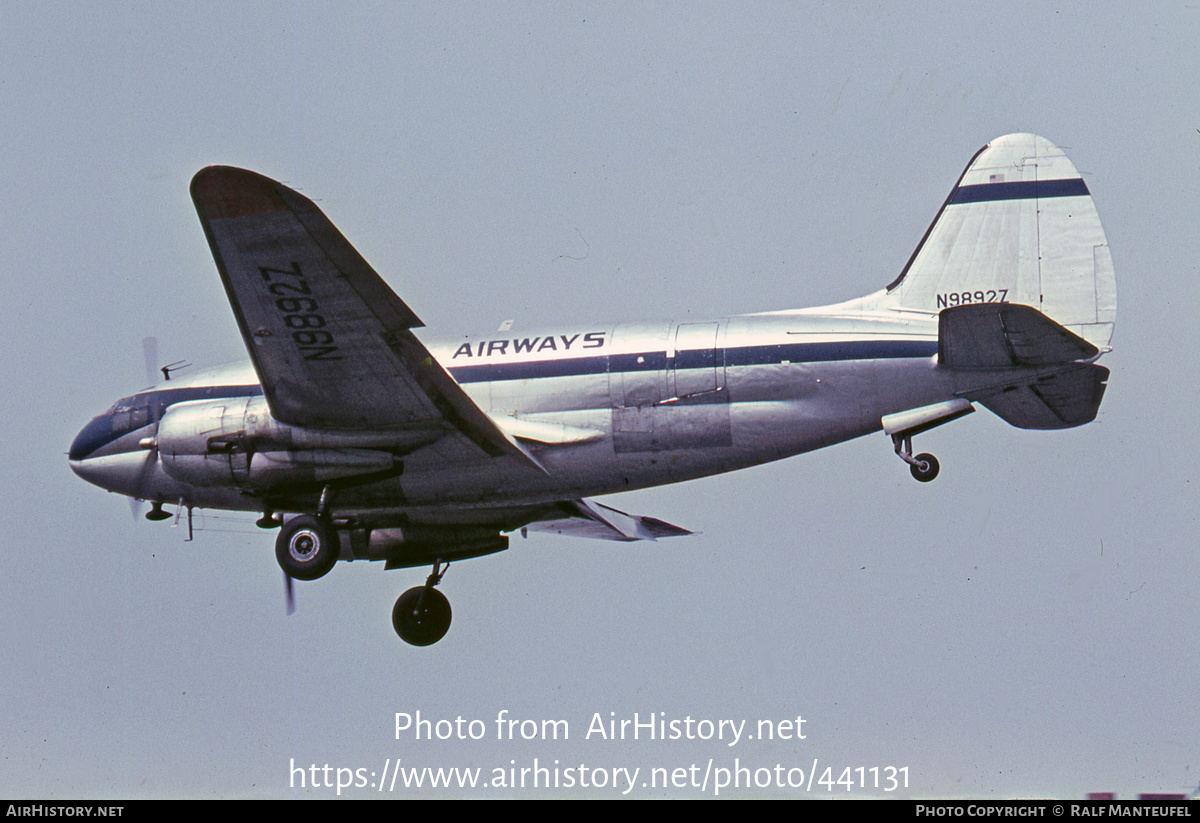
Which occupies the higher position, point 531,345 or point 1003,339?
point 531,345

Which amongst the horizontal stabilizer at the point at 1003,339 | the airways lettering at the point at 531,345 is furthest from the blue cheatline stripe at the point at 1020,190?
the airways lettering at the point at 531,345

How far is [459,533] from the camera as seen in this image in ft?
90.6

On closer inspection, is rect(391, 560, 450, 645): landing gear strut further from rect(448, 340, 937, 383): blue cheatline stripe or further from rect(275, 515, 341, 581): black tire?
rect(448, 340, 937, 383): blue cheatline stripe

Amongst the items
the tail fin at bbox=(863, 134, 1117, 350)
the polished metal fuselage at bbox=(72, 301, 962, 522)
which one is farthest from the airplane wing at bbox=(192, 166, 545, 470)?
the tail fin at bbox=(863, 134, 1117, 350)

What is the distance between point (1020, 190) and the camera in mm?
23953

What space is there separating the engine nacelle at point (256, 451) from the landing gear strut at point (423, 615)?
4.90 metres

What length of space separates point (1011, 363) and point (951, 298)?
2318 millimetres

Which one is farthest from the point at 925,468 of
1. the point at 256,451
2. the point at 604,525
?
the point at 256,451

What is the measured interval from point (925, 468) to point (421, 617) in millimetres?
10710

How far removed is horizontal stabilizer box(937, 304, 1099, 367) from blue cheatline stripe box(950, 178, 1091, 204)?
10.2ft

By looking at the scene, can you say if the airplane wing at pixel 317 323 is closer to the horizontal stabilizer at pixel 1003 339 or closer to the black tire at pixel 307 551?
the black tire at pixel 307 551

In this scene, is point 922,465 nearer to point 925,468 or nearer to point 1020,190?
point 925,468

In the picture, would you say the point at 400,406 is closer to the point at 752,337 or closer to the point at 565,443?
the point at 565,443
